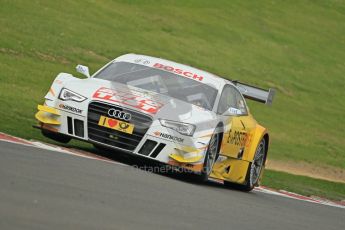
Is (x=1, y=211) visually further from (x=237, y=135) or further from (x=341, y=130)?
(x=341, y=130)

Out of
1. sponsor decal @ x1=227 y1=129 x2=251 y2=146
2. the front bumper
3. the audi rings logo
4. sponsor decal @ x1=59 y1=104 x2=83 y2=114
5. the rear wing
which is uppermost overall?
the rear wing

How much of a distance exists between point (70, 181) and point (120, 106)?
10.4 ft

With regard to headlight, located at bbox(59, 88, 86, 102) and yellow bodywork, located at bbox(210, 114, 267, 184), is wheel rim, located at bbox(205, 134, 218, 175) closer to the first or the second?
yellow bodywork, located at bbox(210, 114, 267, 184)

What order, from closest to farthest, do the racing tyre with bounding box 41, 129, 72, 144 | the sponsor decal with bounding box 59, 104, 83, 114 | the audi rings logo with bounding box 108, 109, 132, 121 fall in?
1. the audi rings logo with bounding box 108, 109, 132, 121
2. the sponsor decal with bounding box 59, 104, 83, 114
3. the racing tyre with bounding box 41, 129, 72, 144

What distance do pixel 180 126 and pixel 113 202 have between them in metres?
3.74

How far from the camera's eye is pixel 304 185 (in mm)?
18500

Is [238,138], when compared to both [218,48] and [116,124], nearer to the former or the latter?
[116,124]

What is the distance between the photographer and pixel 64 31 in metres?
32.8

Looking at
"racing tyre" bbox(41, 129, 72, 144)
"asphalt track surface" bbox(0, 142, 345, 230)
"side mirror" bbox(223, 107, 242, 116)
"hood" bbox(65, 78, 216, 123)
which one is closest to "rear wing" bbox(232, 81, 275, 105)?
"side mirror" bbox(223, 107, 242, 116)

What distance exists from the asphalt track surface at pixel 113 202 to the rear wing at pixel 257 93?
8.74 feet

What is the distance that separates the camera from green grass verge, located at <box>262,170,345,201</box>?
16.9 m

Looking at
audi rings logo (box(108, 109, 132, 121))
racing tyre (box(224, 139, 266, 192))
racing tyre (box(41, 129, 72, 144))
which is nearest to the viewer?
audi rings logo (box(108, 109, 132, 121))

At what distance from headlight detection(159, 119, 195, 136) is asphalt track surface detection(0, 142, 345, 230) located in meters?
0.57

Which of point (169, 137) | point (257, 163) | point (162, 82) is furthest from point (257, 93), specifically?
point (169, 137)
